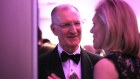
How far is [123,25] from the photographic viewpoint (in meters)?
1.84

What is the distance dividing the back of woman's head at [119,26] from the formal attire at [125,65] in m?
0.05

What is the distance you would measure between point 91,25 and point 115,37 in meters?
0.20

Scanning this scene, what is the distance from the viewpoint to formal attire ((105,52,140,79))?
169 centimetres

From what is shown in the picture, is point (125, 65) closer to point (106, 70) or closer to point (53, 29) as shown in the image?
point (106, 70)

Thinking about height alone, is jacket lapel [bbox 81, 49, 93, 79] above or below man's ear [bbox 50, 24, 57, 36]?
below

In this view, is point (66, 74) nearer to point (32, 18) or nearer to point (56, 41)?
point (56, 41)

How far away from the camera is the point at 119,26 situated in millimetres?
1833

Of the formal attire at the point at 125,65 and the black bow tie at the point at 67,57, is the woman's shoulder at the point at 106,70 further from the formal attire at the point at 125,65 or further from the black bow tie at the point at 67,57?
the black bow tie at the point at 67,57

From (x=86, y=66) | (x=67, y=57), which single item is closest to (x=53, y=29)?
(x=67, y=57)

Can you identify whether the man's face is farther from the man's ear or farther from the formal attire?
the formal attire

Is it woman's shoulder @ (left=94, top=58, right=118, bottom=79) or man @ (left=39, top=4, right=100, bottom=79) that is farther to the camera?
man @ (left=39, top=4, right=100, bottom=79)

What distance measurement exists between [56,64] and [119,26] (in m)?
0.52

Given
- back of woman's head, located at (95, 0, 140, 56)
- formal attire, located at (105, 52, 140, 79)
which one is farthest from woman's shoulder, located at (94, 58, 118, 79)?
back of woman's head, located at (95, 0, 140, 56)

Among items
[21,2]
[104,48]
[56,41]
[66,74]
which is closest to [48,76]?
[66,74]
